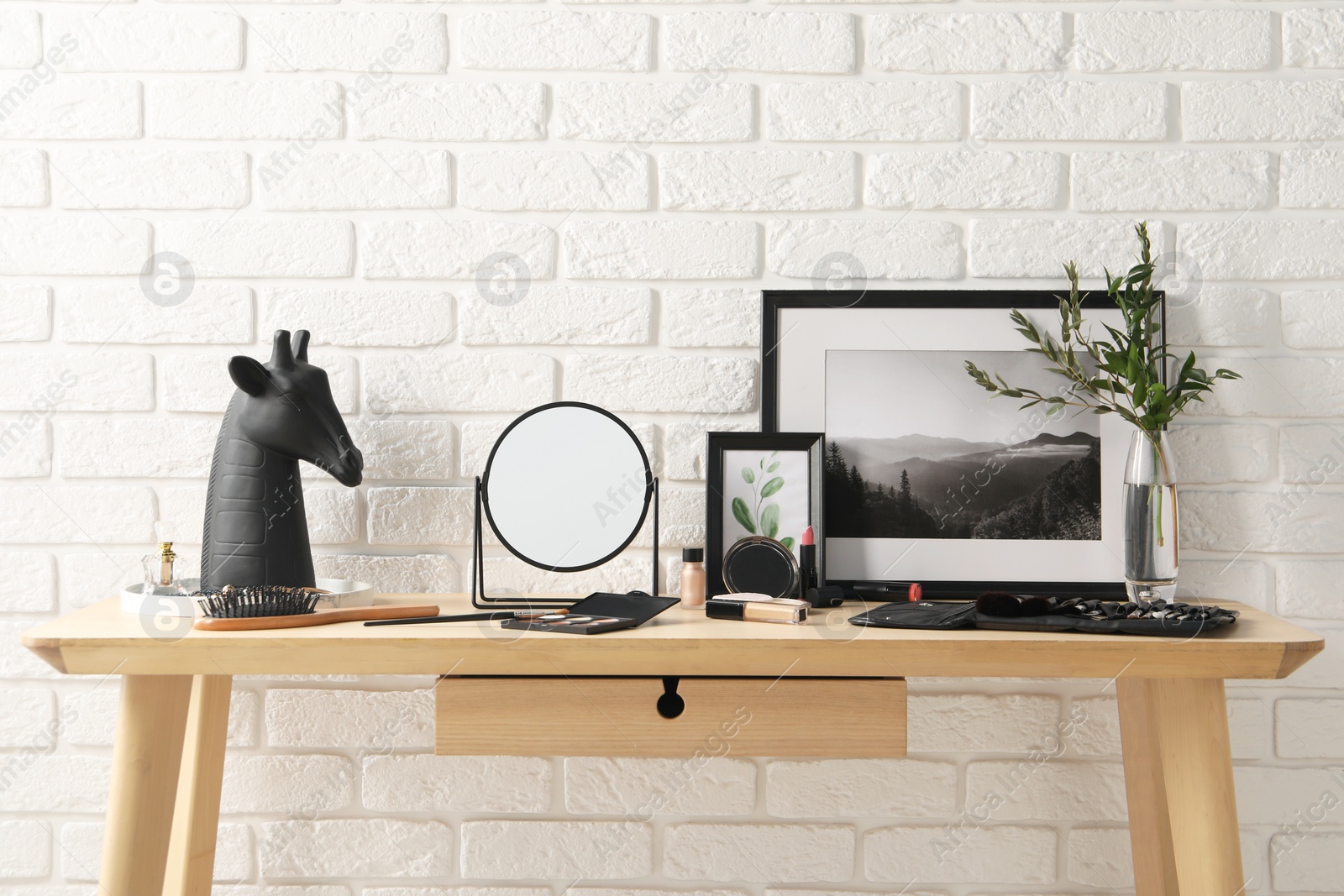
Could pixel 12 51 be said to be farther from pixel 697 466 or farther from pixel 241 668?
pixel 697 466

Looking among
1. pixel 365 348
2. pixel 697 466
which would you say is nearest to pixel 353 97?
pixel 365 348

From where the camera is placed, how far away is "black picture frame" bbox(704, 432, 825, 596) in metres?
1.09

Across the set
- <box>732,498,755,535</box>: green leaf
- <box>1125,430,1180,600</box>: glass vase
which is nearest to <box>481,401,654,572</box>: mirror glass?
<box>732,498,755,535</box>: green leaf

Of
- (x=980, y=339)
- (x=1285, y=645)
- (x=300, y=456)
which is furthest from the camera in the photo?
(x=980, y=339)

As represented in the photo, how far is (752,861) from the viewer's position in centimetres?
120

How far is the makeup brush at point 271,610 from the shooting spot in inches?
36.1

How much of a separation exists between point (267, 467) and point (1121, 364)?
3.49 feet

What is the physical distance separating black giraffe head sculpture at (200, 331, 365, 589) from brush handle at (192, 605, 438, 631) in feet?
0.32

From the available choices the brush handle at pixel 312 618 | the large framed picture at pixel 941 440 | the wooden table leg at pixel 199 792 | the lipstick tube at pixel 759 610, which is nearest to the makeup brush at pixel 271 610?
the brush handle at pixel 312 618

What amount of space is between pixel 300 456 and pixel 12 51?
770 mm

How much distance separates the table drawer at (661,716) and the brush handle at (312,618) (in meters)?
0.11

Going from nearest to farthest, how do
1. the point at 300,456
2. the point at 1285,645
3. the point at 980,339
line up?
the point at 1285,645 < the point at 300,456 < the point at 980,339

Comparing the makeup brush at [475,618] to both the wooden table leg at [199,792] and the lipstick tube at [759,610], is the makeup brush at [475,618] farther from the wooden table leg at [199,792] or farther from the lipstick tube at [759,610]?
the wooden table leg at [199,792]

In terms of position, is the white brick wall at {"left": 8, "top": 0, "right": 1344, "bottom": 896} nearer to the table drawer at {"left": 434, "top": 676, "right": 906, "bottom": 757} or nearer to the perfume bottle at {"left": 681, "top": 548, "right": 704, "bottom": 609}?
the perfume bottle at {"left": 681, "top": 548, "right": 704, "bottom": 609}
